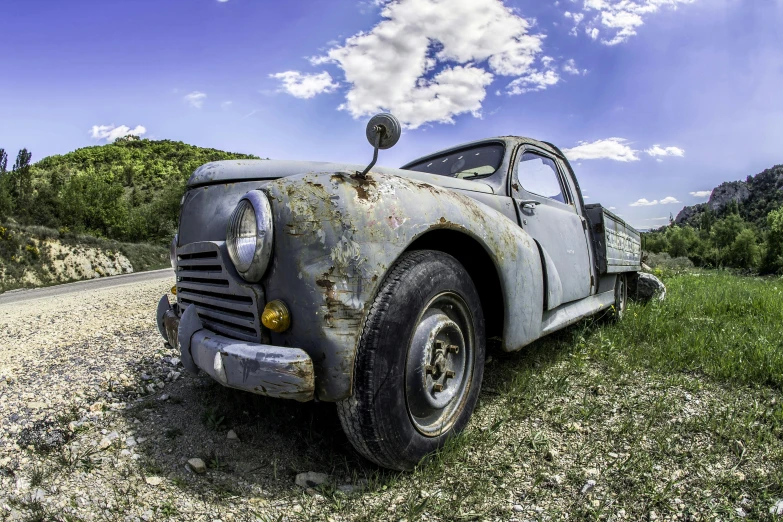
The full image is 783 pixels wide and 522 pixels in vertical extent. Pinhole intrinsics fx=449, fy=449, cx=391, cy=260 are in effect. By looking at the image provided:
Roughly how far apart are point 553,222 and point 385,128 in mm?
1851

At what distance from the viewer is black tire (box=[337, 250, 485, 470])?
170cm

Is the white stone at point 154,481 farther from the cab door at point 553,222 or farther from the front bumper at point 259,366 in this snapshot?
the cab door at point 553,222

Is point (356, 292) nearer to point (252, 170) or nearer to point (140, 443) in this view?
point (252, 170)

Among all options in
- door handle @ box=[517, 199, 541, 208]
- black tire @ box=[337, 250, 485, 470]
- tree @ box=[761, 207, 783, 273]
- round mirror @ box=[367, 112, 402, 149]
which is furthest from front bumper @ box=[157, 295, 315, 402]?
tree @ box=[761, 207, 783, 273]

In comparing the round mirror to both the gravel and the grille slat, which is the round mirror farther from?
the gravel

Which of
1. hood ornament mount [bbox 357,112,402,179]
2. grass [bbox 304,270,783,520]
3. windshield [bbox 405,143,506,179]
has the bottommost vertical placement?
grass [bbox 304,270,783,520]

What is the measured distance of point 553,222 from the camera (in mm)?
3242

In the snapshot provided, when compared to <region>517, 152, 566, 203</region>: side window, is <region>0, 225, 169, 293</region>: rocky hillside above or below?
below

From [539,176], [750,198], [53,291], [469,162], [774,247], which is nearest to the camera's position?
[469,162]

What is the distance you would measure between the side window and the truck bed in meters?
0.51

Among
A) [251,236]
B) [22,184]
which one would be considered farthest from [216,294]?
[22,184]

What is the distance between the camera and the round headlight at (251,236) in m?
1.72

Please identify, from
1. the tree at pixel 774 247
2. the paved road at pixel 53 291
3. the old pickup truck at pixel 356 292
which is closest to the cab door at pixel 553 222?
the old pickup truck at pixel 356 292

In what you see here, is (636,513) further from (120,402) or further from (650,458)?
(120,402)
